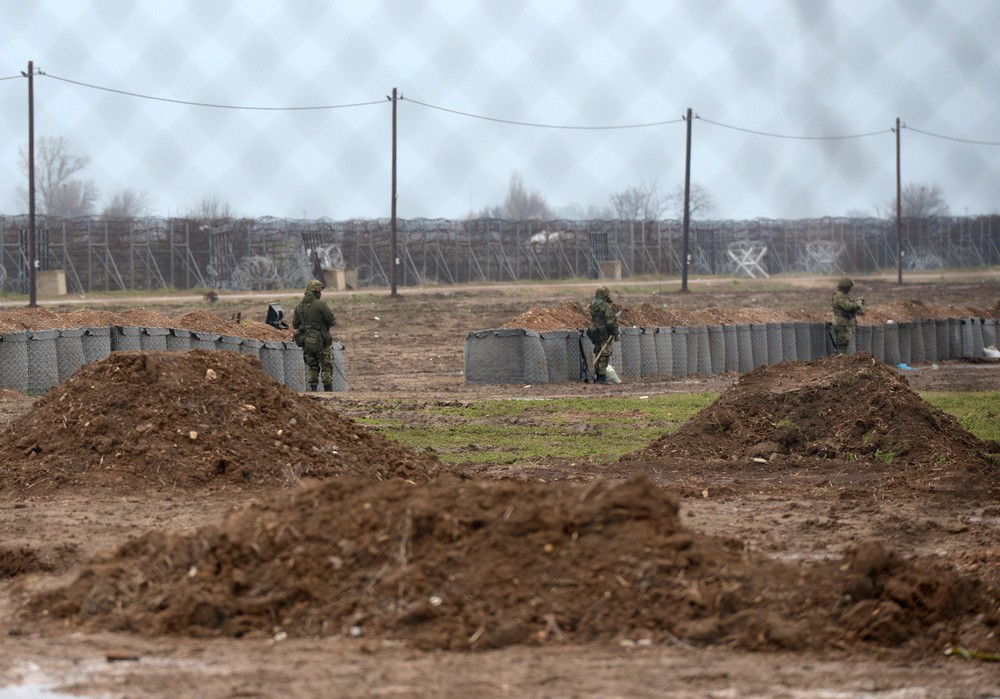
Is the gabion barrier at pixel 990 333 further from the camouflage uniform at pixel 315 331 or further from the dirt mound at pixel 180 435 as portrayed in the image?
the dirt mound at pixel 180 435

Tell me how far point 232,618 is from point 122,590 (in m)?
0.74

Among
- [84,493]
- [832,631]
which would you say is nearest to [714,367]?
[84,493]

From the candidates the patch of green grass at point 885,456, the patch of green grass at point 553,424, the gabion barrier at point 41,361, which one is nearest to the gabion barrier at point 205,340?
the gabion barrier at point 41,361

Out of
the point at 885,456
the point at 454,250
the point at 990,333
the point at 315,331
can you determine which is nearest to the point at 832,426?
the point at 885,456

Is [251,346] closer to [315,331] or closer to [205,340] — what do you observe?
[205,340]

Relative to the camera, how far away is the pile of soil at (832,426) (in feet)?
45.4

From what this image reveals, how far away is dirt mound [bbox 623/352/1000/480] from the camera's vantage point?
1388 centimetres

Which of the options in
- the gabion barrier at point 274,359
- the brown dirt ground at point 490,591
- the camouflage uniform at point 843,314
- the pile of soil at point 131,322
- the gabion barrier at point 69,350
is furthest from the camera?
the camouflage uniform at point 843,314

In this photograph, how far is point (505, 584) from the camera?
643 cm

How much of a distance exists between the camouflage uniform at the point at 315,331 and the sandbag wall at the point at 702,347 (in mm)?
3553

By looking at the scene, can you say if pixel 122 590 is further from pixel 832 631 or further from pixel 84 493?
pixel 84 493

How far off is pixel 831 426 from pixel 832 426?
0.01 metres

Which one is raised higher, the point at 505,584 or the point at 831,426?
the point at 831,426

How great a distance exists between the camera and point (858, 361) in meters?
15.5
